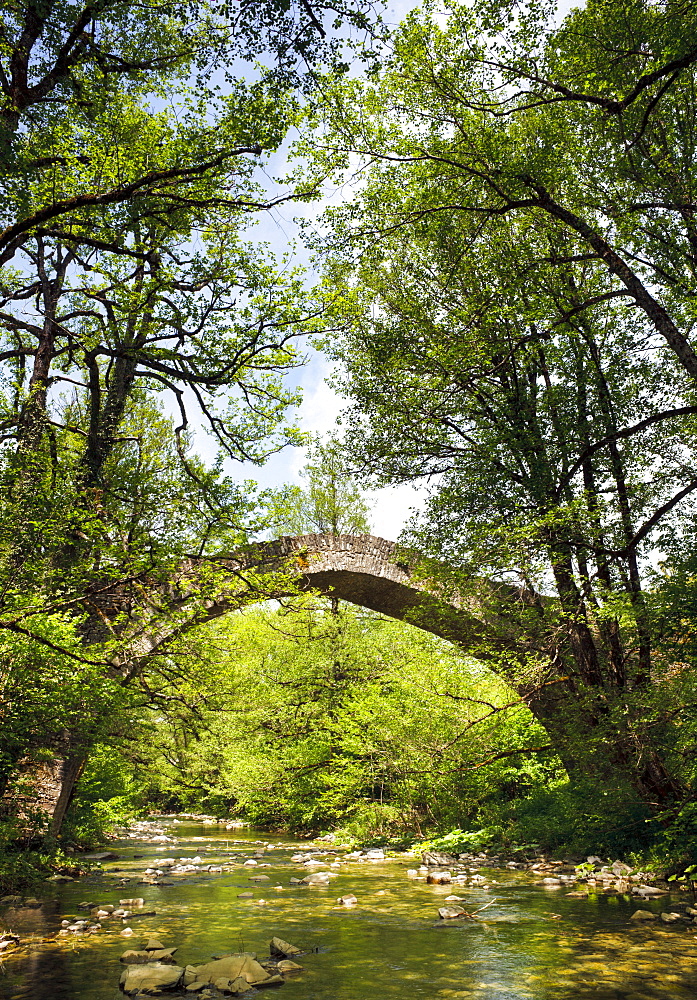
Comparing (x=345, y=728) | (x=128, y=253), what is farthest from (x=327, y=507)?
(x=128, y=253)

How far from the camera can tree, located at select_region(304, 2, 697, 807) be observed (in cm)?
762

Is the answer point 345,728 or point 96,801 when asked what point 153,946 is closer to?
point 96,801

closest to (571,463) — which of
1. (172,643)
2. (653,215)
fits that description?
(653,215)

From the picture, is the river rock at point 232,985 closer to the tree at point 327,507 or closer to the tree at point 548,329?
the tree at point 548,329

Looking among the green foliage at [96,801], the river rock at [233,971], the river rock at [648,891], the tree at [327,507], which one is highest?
the tree at [327,507]

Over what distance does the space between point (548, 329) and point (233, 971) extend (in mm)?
7846

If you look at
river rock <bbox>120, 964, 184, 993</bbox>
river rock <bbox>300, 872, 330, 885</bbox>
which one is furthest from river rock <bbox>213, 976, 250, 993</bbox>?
river rock <bbox>300, 872, 330, 885</bbox>

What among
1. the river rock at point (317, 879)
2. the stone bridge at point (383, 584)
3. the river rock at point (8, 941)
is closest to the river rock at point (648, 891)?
the stone bridge at point (383, 584)

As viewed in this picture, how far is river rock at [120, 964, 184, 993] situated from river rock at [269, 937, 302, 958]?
1.09m

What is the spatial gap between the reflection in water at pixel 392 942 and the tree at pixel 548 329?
2.09 metres

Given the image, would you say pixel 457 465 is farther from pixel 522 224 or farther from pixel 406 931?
pixel 406 931

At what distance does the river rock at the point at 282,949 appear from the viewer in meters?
5.77

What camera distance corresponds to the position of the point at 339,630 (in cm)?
1777

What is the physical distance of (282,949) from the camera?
228 inches
